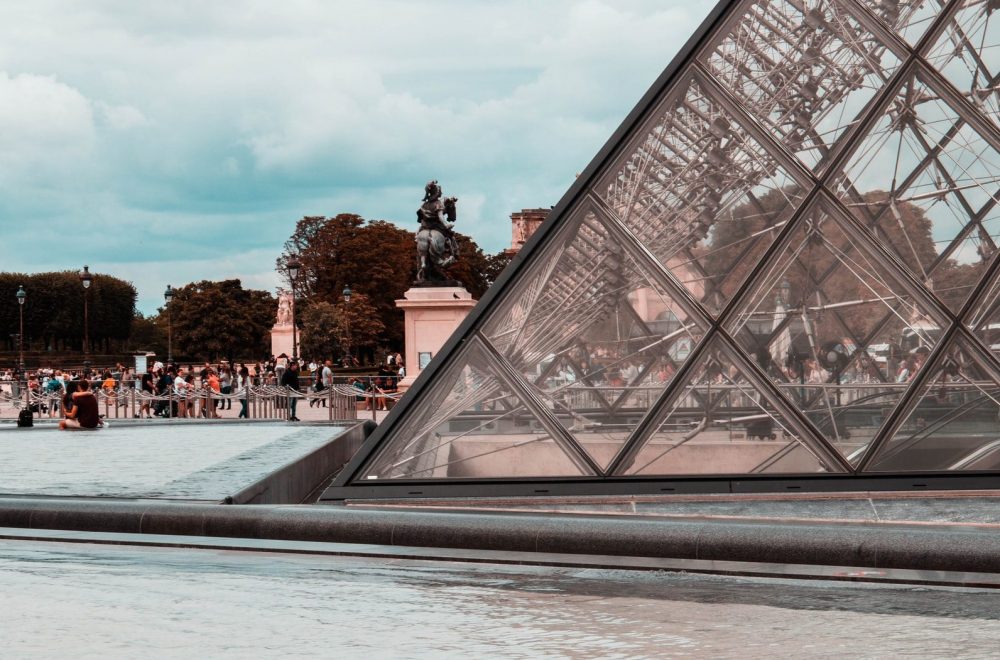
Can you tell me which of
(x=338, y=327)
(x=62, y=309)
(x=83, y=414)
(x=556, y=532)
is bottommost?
(x=556, y=532)

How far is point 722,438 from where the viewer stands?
357 inches

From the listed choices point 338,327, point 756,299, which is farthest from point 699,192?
point 338,327

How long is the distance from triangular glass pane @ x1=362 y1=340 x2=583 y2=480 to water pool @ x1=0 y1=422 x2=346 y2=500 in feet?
4.27

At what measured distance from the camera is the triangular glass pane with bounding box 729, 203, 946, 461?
907 centimetres

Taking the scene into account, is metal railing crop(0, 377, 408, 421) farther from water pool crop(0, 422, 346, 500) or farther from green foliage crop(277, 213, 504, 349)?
green foliage crop(277, 213, 504, 349)

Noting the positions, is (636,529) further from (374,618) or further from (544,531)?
(374,618)

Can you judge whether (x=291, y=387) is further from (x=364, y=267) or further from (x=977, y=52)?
(x=364, y=267)

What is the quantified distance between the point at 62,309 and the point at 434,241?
90.7 metres

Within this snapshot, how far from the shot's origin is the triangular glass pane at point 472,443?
30.3ft

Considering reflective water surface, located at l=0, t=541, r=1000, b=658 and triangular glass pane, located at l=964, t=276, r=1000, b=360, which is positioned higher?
triangular glass pane, located at l=964, t=276, r=1000, b=360

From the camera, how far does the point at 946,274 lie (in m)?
9.27

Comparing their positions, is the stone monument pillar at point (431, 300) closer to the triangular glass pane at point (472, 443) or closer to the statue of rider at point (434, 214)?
the statue of rider at point (434, 214)

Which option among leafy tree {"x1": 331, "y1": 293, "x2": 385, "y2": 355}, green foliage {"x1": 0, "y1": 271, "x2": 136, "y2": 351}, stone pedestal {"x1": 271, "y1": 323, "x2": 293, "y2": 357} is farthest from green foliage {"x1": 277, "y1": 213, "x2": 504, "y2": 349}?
green foliage {"x1": 0, "y1": 271, "x2": 136, "y2": 351}

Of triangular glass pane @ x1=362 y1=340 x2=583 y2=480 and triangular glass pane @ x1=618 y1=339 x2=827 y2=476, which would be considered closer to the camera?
triangular glass pane @ x1=618 y1=339 x2=827 y2=476
